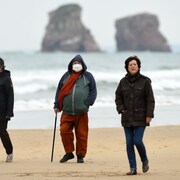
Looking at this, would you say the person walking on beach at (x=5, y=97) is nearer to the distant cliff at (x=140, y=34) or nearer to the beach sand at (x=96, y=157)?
the beach sand at (x=96, y=157)

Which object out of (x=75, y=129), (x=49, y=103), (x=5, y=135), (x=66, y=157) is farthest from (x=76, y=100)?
(x=49, y=103)

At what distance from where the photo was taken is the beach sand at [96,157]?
31.4 feet

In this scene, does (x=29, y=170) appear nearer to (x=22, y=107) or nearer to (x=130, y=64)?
(x=130, y=64)

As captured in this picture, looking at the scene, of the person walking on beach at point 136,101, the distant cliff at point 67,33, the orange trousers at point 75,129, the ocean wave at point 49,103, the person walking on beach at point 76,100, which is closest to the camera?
the person walking on beach at point 136,101

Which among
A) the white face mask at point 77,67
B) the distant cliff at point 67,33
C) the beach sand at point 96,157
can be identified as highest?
the distant cliff at point 67,33

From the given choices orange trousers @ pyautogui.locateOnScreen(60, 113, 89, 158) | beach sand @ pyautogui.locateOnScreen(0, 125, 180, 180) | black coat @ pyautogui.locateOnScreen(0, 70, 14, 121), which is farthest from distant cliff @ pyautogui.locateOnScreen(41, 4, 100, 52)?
black coat @ pyautogui.locateOnScreen(0, 70, 14, 121)

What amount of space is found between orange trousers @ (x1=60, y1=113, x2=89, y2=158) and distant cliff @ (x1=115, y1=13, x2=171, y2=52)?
155970 millimetres

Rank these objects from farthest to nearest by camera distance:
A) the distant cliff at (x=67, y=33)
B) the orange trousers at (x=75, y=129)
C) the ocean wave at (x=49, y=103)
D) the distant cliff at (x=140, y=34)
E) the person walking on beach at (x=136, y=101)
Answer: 1. the distant cliff at (x=140, y=34)
2. the distant cliff at (x=67, y=33)
3. the ocean wave at (x=49, y=103)
4. the orange trousers at (x=75, y=129)
5. the person walking on beach at (x=136, y=101)

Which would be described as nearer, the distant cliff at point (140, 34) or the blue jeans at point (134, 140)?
the blue jeans at point (134, 140)

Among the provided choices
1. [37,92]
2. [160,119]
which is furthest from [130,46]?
[160,119]

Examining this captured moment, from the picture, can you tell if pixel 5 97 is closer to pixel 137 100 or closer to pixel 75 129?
pixel 75 129

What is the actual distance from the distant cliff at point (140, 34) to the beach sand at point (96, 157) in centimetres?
15219

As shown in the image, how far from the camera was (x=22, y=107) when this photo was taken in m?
23.3

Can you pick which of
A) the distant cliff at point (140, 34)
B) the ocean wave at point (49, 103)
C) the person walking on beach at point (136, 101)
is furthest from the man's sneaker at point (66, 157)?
the distant cliff at point (140, 34)
